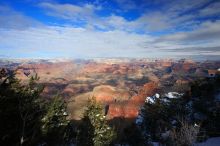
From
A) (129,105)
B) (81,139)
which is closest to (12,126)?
(81,139)

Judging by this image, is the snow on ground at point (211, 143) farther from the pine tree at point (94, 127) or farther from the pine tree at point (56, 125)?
the pine tree at point (56, 125)

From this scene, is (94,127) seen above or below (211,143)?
below

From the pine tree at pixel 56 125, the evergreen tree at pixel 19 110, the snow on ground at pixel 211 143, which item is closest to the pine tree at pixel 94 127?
the pine tree at pixel 56 125

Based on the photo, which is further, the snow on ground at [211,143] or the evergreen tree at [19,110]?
the snow on ground at [211,143]

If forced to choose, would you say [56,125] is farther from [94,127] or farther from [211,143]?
[211,143]

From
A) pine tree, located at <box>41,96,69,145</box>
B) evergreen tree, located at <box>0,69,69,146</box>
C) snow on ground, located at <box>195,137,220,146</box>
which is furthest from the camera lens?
pine tree, located at <box>41,96,69,145</box>

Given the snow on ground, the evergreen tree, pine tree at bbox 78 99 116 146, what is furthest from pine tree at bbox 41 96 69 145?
the snow on ground

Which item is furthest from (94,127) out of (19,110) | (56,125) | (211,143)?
(211,143)

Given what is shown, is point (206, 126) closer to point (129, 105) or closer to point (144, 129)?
point (144, 129)

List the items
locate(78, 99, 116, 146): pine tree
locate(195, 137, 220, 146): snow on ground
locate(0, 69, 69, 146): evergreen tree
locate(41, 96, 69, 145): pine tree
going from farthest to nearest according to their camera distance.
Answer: locate(78, 99, 116, 146): pine tree → locate(41, 96, 69, 145): pine tree → locate(195, 137, 220, 146): snow on ground → locate(0, 69, 69, 146): evergreen tree

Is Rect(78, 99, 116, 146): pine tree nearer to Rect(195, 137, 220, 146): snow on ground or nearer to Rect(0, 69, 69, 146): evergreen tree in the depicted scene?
Rect(0, 69, 69, 146): evergreen tree

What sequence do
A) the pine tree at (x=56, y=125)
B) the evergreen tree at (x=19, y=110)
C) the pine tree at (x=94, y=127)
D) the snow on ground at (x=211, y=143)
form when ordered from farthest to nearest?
the pine tree at (x=94, y=127), the pine tree at (x=56, y=125), the snow on ground at (x=211, y=143), the evergreen tree at (x=19, y=110)
